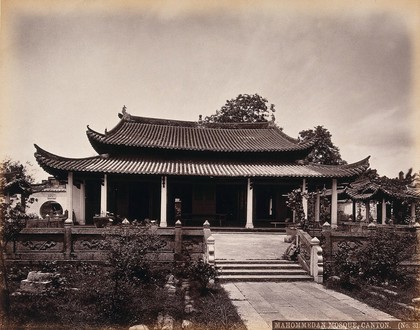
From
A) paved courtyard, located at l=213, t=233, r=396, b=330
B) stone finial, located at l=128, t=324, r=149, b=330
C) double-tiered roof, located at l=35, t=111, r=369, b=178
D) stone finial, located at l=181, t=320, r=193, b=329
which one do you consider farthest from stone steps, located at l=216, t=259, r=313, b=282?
double-tiered roof, located at l=35, t=111, r=369, b=178

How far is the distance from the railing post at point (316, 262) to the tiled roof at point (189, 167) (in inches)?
311

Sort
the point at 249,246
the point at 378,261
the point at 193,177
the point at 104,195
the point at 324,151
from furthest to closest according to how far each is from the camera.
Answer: the point at 324,151 → the point at 193,177 → the point at 104,195 → the point at 249,246 → the point at 378,261

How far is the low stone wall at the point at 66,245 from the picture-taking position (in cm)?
1095

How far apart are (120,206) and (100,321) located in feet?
44.8

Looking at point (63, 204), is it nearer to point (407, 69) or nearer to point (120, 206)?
point (120, 206)

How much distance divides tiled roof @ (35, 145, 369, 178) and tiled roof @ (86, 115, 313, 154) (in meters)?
0.86

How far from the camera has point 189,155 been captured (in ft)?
70.0

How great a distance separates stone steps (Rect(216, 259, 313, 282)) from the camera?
10883 millimetres

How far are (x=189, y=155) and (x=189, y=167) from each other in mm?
1633

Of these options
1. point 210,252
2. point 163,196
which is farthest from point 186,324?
point 163,196

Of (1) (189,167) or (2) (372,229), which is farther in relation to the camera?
(1) (189,167)

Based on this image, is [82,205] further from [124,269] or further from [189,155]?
[124,269]

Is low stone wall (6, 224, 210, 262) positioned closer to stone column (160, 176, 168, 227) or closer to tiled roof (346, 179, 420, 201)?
stone column (160, 176, 168, 227)

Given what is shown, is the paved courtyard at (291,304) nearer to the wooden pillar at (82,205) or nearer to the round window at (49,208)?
the wooden pillar at (82,205)
